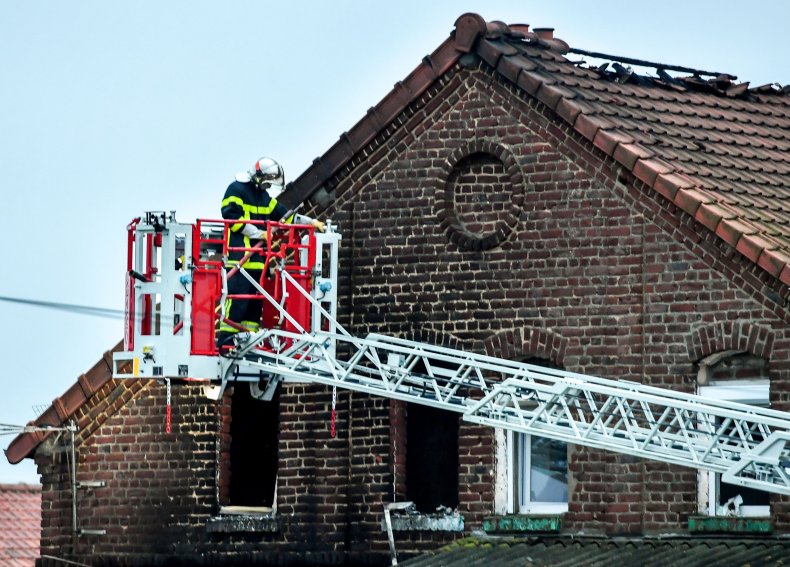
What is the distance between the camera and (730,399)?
26.8 metres

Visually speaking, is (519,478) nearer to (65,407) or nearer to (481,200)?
(481,200)

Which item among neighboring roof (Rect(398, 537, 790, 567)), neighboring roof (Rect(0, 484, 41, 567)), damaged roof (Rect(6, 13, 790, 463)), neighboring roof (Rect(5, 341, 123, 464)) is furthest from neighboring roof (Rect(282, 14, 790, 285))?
neighboring roof (Rect(0, 484, 41, 567))

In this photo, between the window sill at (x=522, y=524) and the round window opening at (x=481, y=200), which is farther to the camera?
the round window opening at (x=481, y=200)

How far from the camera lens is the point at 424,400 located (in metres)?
26.0

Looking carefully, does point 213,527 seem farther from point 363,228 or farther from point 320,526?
point 363,228

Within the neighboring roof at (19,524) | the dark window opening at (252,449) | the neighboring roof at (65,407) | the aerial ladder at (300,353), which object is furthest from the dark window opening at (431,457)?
the neighboring roof at (19,524)

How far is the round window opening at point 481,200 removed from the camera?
28.5 m

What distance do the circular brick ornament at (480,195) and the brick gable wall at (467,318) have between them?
0.02 metres

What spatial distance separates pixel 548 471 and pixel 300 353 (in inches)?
126

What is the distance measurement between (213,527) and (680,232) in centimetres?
680

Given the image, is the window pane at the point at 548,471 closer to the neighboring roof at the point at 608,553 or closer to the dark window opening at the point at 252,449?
the neighboring roof at the point at 608,553

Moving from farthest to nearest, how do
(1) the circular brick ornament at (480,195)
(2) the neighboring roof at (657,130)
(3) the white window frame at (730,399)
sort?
(1) the circular brick ornament at (480,195), (2) the neighboring roof at (657,130), (3) the white window frame at (730,399)

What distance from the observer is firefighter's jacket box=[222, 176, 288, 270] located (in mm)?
27609

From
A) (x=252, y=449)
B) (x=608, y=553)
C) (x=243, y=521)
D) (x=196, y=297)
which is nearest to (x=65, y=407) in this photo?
(x=252, y=449)
